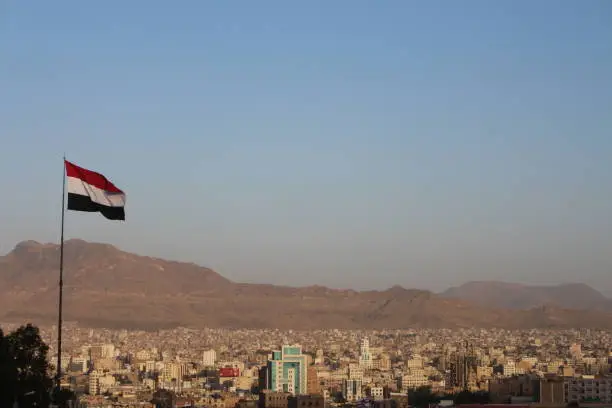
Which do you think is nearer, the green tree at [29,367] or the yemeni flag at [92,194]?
the yemeni flag at [92,194]

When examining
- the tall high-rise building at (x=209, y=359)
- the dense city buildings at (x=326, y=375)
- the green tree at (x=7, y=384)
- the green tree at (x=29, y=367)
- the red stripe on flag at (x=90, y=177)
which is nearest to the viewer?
the red stripe on flag at (x=90, y=177)

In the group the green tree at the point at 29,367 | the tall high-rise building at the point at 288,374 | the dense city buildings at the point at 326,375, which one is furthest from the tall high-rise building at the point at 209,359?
the green tree at the point at 29,367

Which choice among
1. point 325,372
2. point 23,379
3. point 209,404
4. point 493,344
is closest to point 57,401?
point 23,379

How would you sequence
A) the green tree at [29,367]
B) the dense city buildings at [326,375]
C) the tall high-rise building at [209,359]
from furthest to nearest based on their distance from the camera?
1. the tall high-rise building at [209,359]
2. the dense city buildings at [326,375]
3. the green tree at [29,367]

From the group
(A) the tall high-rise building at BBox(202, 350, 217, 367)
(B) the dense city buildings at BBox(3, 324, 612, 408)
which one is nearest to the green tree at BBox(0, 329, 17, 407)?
(B) the dense city buildings at BBox(3, 324, 612, 408)

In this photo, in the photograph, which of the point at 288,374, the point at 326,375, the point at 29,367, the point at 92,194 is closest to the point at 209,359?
the point at 326,375

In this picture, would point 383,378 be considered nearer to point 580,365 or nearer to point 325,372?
point 325,372

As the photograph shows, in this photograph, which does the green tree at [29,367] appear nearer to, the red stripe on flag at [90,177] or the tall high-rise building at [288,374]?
the red stripe on flag at [90,177]

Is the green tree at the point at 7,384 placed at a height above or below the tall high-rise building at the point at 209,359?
below

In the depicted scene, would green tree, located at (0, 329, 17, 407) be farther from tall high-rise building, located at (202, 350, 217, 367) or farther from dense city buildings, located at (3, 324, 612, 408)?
tall high-rise building, located at (202, 350, 217, 367)

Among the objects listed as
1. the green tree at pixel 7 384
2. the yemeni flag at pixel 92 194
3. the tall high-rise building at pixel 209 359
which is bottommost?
the green tree at pixel 7 384
